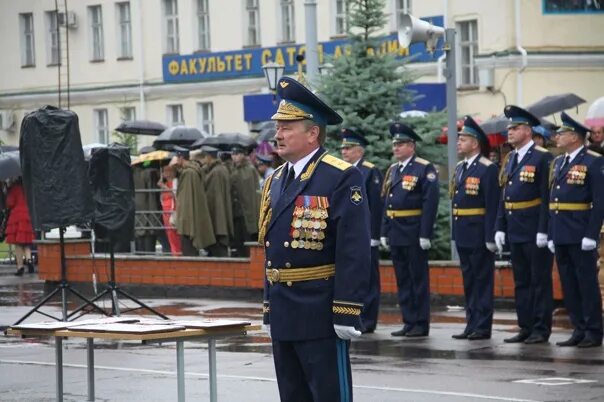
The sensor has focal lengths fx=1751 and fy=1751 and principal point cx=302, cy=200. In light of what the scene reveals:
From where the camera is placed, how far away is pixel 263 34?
50.2 m

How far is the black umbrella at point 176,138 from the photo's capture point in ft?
111

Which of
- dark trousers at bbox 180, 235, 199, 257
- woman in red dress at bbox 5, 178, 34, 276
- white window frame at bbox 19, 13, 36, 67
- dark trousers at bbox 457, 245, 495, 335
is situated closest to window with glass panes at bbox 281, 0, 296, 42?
white window frame at bbox 19, 13, 36, 67

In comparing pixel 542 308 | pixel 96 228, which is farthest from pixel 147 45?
pixel 542 308

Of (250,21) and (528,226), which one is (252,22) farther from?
(528,226)

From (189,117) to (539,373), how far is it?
39774 mm

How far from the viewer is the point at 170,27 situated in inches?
2109

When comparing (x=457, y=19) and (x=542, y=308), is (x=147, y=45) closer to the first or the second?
(x=457, y=19)

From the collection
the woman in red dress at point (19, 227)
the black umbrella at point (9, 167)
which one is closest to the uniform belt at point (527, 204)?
the black umbrella at point (9, 167)

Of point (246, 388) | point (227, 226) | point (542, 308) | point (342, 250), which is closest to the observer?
point (342, 250)

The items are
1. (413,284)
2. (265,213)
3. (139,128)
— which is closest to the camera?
(265,213)

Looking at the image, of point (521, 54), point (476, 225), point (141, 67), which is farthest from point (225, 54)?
point (476, 225)

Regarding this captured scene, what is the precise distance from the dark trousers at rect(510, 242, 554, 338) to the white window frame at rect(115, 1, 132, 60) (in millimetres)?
39030

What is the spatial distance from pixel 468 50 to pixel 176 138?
1333 centimetres

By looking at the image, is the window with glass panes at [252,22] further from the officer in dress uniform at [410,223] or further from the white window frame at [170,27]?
the officer in dress uniform at [410,223]
